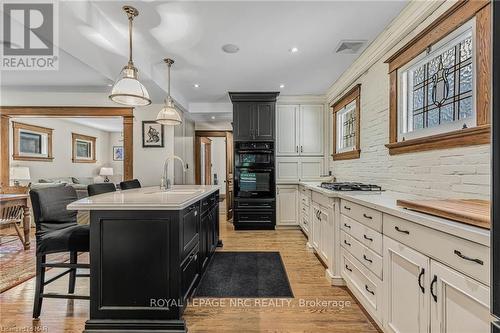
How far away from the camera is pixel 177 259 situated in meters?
1.81

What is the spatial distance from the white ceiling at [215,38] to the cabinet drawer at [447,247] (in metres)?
1.99

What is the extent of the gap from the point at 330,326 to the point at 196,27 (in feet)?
9.87

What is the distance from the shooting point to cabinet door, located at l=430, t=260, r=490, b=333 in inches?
37.6

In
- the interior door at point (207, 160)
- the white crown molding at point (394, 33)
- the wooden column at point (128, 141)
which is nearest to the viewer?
the white crown molding at point (394, 33)

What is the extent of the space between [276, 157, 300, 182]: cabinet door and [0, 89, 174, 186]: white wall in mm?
2184

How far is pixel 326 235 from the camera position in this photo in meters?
2.81

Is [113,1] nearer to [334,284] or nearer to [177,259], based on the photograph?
[177,259]

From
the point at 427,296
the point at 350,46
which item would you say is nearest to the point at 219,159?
the point at 350,46

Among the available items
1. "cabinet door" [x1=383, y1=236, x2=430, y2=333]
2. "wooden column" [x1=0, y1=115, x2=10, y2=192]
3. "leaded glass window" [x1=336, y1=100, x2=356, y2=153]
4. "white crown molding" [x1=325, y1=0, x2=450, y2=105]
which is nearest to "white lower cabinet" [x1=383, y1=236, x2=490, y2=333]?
"cabinet door" [x1=383, y1=236, x2=430, y2=333]

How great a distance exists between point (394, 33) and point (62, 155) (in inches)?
327

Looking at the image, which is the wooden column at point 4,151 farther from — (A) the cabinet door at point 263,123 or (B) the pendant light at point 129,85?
(A) the cabinet door at point 263,123

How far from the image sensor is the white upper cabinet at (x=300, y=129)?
5004 millimetres

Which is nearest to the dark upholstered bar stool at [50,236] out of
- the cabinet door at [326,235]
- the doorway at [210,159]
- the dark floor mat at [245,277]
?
the dark floor mat at [245,277]

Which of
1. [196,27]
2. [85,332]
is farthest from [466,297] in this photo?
[196,27]
